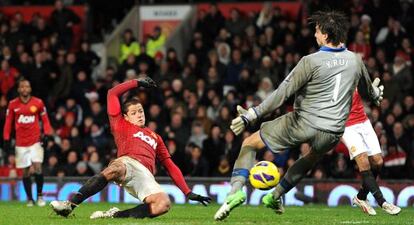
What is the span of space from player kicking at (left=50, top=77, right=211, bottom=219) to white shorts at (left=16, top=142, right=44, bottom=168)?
5502 millimetres

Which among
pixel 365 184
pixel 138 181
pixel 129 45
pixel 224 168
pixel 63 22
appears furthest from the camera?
pixel 63 22

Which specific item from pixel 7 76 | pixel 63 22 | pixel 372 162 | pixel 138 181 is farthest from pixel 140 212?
pixel 63 22

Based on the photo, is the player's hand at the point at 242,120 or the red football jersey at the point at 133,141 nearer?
the player's hand at the point at 242,120

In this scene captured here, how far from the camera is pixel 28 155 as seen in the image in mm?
17484

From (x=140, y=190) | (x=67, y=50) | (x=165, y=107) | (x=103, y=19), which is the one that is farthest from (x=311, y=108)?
(x=103, y=19)

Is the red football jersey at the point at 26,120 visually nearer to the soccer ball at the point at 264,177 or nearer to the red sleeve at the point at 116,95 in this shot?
the red sleeve at the point at 116,95

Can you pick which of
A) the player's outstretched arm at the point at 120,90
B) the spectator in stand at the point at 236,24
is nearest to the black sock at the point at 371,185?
the player's outstretched arm at the point at 120,90

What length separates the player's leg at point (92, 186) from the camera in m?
11.5

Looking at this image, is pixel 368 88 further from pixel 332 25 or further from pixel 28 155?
pixel 28 155

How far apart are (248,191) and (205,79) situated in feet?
15.2

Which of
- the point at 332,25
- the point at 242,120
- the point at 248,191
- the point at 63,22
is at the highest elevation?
the point at 63,22

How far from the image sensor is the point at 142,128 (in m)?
12.1

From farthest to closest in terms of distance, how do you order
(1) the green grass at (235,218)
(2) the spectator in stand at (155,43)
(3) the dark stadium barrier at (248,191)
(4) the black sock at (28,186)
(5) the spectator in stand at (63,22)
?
1. (5) the spectator in stand at (63,22)
2. (2) the spectator in stand at (155,43)
3. (3) the dark stadium barrier at (248,191)
4. (4) the black sock at (28,186)
5. (1) the green grass at (235,218)

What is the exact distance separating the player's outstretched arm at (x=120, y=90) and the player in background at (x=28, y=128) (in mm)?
5528
